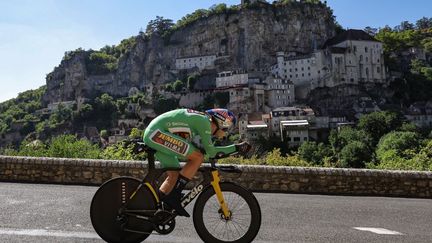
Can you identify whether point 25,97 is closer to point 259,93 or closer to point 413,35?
point 259,93

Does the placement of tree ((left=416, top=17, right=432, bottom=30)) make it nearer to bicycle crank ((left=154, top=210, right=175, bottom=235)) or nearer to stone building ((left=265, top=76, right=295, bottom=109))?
stone building ((left=265, top=76, right=295, bottom=109))

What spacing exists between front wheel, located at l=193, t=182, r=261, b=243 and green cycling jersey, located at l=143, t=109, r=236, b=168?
39 cm

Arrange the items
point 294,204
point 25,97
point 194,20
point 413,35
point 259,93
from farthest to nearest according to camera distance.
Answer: point 25,97 → point 413,35 → point 194,20 → point 259,93 → point 294,204

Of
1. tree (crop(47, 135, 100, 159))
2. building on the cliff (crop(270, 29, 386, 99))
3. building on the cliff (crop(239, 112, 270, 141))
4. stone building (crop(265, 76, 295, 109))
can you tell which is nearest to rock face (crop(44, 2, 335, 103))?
building on the cliff (crop(270, 29, 386, 99))

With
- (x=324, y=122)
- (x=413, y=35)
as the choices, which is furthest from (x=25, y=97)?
(x=413, y=35)

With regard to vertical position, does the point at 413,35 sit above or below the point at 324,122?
above

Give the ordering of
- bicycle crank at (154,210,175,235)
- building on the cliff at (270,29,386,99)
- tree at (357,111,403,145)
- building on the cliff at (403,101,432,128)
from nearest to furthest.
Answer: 1. bicycle crank at (154,210,175,235)
2. tree at (357,111,403,145)
3. building on the cliff at (403,101,432,128)
4. building on the cliff at (270,29,386,99)

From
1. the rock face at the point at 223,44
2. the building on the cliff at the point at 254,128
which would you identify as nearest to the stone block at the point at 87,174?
the building on the cliff at the point at 254,128

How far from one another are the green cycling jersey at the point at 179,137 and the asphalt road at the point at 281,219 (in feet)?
2.97

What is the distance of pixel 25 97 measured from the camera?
153625mm

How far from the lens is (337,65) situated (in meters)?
96.8

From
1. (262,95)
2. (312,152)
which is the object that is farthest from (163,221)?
(262,95)

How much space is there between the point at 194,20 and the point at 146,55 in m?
16.6

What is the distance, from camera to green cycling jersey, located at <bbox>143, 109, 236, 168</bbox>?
403 cm
